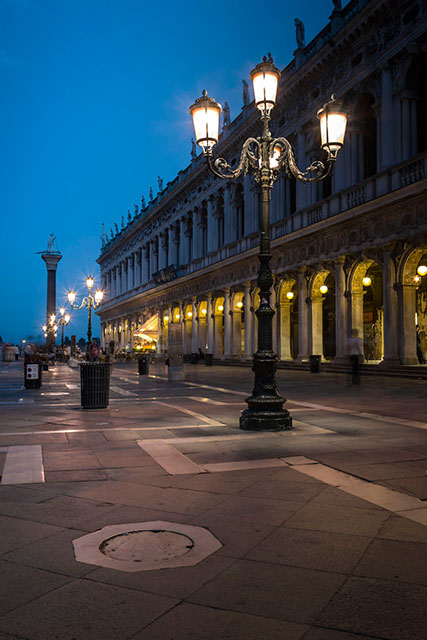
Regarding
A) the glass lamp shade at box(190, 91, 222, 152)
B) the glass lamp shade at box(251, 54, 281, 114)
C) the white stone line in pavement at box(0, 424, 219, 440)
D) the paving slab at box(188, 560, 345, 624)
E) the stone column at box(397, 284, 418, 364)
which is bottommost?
the paving slab at box(188, 560, 345, 624)

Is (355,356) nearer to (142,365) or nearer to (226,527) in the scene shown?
(142,365)

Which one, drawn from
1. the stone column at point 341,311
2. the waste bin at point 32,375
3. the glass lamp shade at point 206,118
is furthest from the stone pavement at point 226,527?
the stone column at point 341,311

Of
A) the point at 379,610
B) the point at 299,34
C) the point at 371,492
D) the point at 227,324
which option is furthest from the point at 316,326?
the point at 379,610

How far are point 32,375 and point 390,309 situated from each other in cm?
1396

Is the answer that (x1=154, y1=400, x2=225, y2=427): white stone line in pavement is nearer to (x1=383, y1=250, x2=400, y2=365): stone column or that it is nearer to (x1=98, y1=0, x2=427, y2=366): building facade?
(x1=383, y1=250, x2=400, y2=365): stone column

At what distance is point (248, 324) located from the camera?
36281 mm

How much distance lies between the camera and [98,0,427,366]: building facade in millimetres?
22359

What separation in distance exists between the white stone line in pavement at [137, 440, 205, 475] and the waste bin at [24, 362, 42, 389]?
472 inches

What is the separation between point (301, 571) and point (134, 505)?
1905 mm

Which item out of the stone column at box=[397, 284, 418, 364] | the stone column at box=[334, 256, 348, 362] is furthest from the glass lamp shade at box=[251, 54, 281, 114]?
the stone column at box=[334, 256, 348, 362]

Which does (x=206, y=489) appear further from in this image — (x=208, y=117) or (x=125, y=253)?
(x=125, y=253)

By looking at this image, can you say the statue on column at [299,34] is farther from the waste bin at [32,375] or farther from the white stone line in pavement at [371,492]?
the white stone line in pavement at [371,492]

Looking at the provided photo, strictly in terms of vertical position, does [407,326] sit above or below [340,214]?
below

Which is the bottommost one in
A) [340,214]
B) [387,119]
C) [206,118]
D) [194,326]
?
[194,326]
